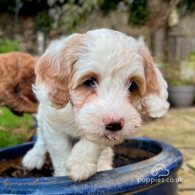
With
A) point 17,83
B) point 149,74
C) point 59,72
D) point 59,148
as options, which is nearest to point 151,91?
point 149,74

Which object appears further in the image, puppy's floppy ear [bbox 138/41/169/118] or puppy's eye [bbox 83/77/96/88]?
puppy's floppy ear [bbox 138/41/169/118]

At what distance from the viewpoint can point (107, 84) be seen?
7.23ft

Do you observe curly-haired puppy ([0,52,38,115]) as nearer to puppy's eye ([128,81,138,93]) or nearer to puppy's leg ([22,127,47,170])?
puppy's leg ([22,127,47,170])

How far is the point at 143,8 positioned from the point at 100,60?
835 cm

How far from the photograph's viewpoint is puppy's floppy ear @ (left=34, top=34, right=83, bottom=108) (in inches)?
92.9

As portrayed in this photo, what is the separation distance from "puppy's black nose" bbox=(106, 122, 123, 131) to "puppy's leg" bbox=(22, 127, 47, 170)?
1.23 m

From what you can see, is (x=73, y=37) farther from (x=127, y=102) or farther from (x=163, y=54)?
(x=163, y=54)

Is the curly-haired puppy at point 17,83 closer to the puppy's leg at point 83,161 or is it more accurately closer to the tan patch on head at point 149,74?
the puppy's leg at point 83,161

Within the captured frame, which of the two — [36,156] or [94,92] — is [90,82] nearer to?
[94,92]

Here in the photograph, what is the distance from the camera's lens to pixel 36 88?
2537mm

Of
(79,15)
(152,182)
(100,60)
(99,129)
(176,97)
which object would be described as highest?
(100,60)

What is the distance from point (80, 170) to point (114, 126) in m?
0.34

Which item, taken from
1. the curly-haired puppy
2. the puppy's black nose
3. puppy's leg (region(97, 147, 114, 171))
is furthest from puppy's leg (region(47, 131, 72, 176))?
the curly-haired puppy

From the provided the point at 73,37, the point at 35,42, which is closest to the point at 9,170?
the point at 73,37
